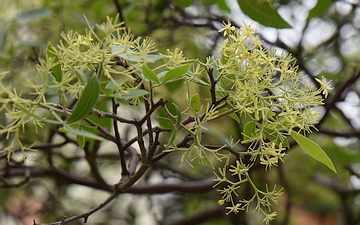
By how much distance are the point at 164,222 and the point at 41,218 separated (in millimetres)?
309

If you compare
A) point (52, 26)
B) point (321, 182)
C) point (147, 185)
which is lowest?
point (321, 182)

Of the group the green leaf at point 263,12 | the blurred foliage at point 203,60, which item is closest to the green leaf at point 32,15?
Answer: the blurred foliage at point 203,60

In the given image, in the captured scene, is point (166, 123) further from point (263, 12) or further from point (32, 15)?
point (32, 15)

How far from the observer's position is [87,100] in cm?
32

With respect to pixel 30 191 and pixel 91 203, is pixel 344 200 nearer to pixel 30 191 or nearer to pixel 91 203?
pixel 91 203

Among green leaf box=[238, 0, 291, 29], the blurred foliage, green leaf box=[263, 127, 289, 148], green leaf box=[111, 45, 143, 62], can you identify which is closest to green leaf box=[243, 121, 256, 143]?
green leaf box=[263, 127, 289, 148]

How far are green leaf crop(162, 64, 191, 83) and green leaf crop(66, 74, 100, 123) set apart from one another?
0.06m

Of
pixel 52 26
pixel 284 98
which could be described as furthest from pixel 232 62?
pixel 52 26

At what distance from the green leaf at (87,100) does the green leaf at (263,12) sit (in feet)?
1.18

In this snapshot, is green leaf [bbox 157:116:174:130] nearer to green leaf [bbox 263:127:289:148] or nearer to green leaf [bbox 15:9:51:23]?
green leaf [bbox 263:127:289:148]

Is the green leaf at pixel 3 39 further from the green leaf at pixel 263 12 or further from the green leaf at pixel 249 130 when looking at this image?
the green leaf at pixel 249 130

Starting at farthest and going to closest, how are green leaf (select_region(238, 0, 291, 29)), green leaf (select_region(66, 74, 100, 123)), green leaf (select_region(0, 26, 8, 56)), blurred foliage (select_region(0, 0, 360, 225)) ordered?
blurred foliage (select_region(0, 0, 360, 225)) < green leaf (select_region(0, 26, 8, 56)) < green leaf (select_region(238, 0, 291, 29)) < green leaf (select_region(66, 74, 100, 123))

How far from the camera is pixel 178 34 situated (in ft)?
3.65

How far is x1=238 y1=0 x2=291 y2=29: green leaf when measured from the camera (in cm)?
62
